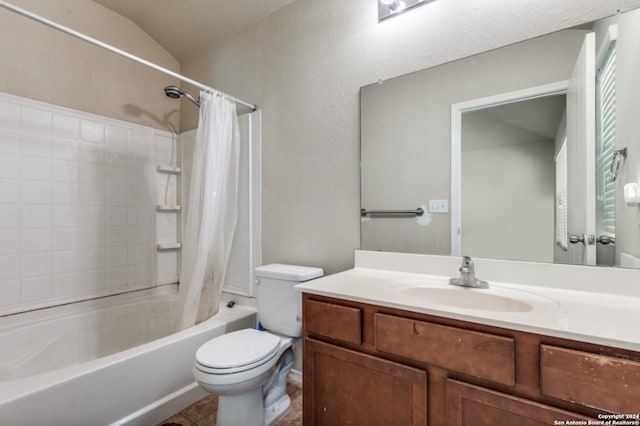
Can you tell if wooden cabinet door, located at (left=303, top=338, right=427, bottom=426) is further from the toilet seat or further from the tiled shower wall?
the tiled shower wall

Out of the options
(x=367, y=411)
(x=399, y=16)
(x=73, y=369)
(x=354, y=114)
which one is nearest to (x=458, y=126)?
(x=354, y=114)

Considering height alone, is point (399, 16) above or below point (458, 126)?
above

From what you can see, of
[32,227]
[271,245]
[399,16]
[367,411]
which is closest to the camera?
[367,411]

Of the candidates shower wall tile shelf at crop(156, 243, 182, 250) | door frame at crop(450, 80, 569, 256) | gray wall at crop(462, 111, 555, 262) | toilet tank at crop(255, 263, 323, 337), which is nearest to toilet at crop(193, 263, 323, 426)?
toilet tank at crop(255, 263, 323, 337)

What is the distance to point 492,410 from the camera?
0.85 metres

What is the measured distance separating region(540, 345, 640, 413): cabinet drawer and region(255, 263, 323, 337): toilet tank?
43.6 inches

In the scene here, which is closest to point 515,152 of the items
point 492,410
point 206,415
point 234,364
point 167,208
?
point 492,410

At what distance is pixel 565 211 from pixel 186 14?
2622mm

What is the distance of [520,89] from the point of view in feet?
4.18

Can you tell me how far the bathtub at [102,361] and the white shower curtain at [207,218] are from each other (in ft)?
0.55

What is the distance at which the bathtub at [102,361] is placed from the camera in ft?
3.91

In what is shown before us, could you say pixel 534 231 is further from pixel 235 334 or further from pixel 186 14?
pixel 186 14

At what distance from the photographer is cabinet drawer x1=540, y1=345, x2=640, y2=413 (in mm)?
693

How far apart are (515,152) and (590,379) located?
0.89 meters
